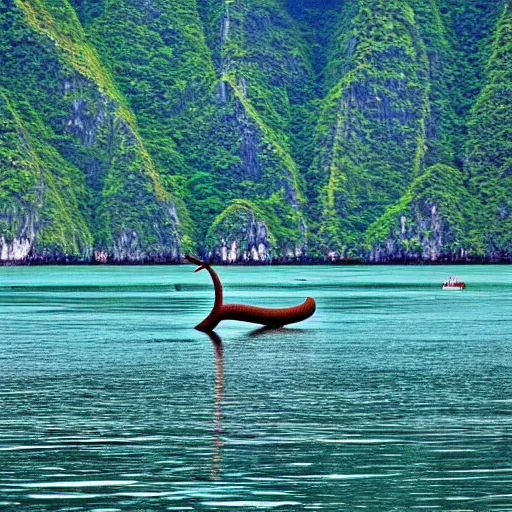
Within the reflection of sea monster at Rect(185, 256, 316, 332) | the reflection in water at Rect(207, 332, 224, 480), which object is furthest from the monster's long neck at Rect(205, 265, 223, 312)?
the reflection in water at Rect(207, 332, 224, 480)

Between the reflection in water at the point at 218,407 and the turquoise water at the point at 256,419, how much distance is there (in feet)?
0.24

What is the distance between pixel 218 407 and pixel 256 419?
3.12 meters

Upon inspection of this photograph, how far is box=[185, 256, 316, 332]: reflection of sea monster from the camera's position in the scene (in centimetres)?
8181

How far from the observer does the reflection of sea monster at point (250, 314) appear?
268 ft

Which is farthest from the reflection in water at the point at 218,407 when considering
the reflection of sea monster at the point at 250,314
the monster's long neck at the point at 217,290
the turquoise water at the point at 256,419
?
the reflection of sea monster at the point at 250,314

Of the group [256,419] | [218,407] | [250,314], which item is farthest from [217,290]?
[256,419]

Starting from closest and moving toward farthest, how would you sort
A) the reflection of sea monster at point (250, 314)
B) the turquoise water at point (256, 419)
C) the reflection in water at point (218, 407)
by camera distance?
the turquoise water at point (256, 419) → the reflection in water at point (218, 407) → the reflection of sea monster at point (250, 314)

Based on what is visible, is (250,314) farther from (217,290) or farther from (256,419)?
(256,419)

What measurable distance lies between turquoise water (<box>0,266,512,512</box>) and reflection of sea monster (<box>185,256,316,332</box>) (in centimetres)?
106

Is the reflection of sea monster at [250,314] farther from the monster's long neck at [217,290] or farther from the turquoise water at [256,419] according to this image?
the turquoise water at [256,419]

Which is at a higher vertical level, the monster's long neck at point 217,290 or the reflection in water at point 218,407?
the monster's long neck at point 217,290

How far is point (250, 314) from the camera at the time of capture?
84.9 metres

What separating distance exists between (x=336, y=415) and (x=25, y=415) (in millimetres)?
8948

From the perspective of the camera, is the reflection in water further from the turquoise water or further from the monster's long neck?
the monster's long neck
